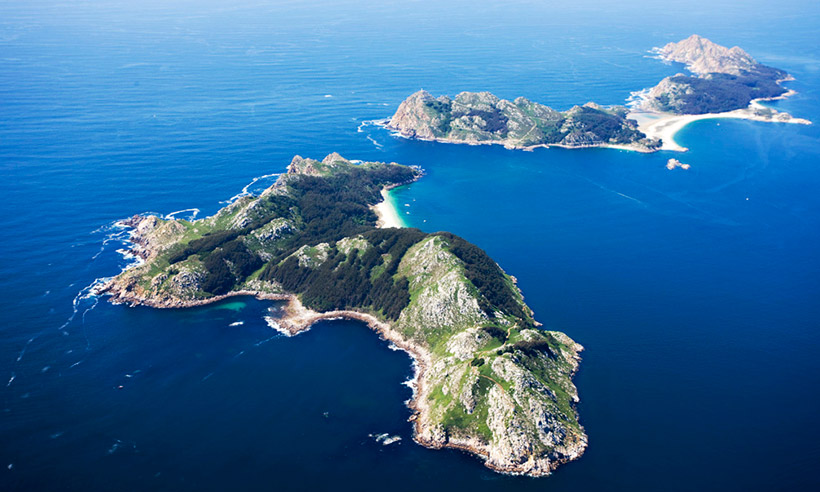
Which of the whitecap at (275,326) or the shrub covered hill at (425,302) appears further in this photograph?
the whitecap at (275,326)

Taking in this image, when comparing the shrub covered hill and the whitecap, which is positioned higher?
the shrub covered hill

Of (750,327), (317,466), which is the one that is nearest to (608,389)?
(750,327)

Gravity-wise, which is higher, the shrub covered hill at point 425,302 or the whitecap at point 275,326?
the shrub covered hill at point 425,302

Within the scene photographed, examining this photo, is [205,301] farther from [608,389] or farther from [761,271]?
[761,271]

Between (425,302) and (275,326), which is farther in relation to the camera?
(275,326)

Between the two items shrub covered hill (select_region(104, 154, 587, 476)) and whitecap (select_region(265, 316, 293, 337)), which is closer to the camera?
shrub covered hill (select_region(104, 154, 587, 476))

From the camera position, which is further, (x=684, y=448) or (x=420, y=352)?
(x=420, y=352)

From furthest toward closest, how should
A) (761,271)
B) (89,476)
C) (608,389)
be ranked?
(761,271) → (608,389) → (89,476)

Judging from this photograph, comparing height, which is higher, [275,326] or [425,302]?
[425,302]
